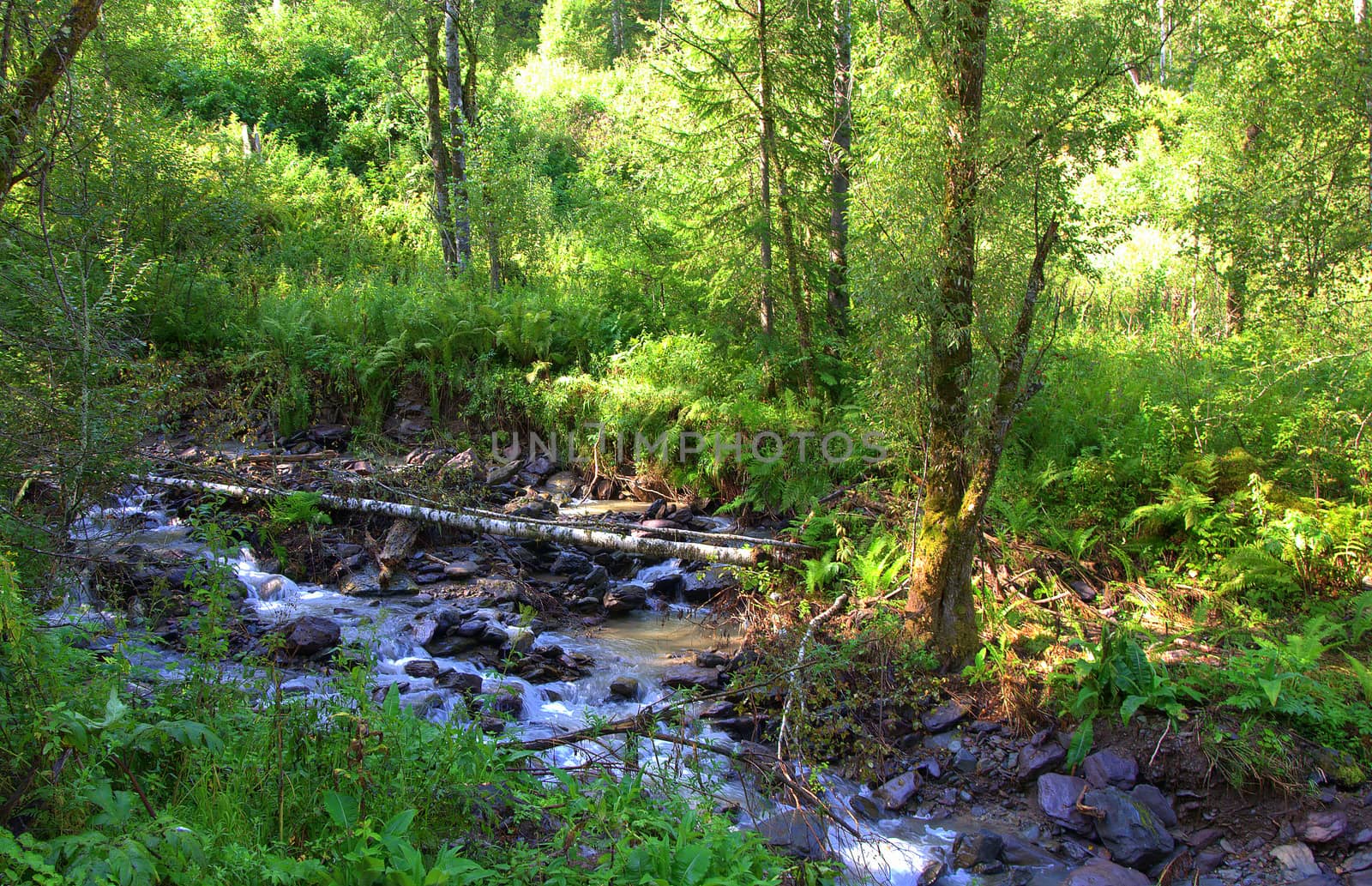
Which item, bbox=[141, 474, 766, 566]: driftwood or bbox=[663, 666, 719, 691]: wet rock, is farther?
bbox=[141, 474, 766, 566]: driftwood

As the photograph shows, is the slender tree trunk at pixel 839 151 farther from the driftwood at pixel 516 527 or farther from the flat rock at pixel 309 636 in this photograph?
the flat rock at pixel 309 636

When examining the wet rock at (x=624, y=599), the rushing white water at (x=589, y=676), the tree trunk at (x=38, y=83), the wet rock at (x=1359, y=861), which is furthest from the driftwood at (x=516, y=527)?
the wet rock at (x=1359, y=861)

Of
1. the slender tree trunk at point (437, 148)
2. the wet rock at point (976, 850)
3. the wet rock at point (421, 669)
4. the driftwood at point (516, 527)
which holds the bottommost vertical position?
the wet rock at point (976, 850)

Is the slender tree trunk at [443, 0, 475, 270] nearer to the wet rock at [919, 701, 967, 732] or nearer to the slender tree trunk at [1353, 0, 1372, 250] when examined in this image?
the wet rock at [919, 701, 967, 732]

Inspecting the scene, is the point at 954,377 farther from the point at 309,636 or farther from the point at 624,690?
the point at 309,636

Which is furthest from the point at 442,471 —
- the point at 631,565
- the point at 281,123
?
the point at 281,123

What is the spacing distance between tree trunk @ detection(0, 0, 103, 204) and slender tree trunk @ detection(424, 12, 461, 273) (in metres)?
11.5

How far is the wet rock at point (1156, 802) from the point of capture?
509 cm

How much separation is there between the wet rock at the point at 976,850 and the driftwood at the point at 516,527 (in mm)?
3556

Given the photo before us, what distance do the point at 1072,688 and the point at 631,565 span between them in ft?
15.7

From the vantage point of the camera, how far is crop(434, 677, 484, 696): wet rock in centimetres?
638

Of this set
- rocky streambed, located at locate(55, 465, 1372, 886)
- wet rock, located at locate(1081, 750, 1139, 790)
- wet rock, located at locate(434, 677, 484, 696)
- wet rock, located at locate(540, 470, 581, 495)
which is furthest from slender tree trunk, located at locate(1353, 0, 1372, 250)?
wet rock, located at locate(540, 470, 581, 495)

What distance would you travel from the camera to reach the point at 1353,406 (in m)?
7.76

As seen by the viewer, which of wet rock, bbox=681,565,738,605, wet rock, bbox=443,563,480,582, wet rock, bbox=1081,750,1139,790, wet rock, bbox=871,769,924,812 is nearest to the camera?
wet rock, bbox=1081,750,1139,790
